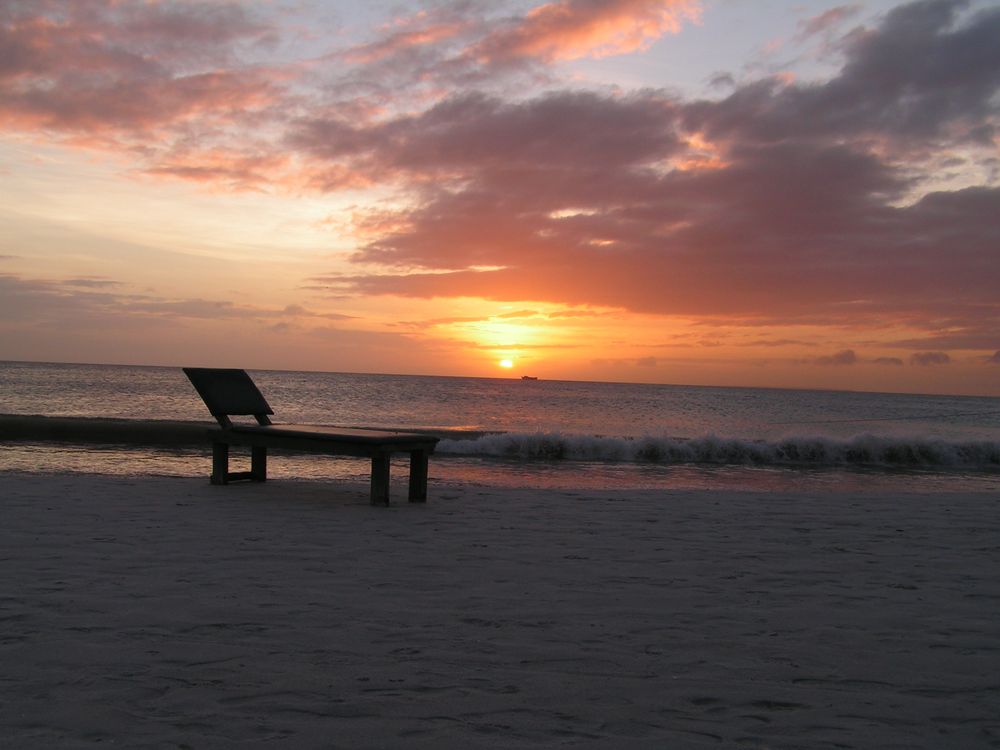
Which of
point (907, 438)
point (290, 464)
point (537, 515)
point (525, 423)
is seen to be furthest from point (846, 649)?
point (525, 423)

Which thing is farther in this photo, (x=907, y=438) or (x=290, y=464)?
(x=907, y=438)

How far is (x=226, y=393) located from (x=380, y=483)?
2.33m

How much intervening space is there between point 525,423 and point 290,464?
2080cm

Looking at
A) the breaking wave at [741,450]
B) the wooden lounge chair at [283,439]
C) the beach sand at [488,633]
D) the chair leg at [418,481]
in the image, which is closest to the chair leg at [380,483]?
the wooden lounge chair at [283,439]

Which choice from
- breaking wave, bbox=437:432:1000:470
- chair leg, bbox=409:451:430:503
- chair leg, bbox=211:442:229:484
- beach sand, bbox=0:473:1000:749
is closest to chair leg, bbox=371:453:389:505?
chair leg, bbox=409:451:430:503

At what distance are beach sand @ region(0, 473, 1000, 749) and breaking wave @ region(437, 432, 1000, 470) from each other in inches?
376

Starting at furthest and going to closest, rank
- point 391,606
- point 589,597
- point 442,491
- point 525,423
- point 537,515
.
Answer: point 525,423, point 442,491, point 537,515, point 589,597, point 391,606

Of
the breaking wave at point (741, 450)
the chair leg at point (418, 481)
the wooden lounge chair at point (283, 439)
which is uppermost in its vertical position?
the wooden lounge chair at point (283, 439)

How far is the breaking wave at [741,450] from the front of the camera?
16.6 meters

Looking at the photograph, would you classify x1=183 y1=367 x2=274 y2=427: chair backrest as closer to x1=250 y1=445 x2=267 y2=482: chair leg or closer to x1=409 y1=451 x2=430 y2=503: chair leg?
x1=250 y1=445 x2=267 y2=482: chair leg

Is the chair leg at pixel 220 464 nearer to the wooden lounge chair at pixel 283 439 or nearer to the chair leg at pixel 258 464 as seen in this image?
the wooden lounge chair at pixel 283 439

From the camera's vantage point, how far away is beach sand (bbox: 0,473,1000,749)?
8.98ft

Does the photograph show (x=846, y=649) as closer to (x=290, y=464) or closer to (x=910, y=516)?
(x=910, y=516)

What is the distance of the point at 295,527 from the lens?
6.57 metres
